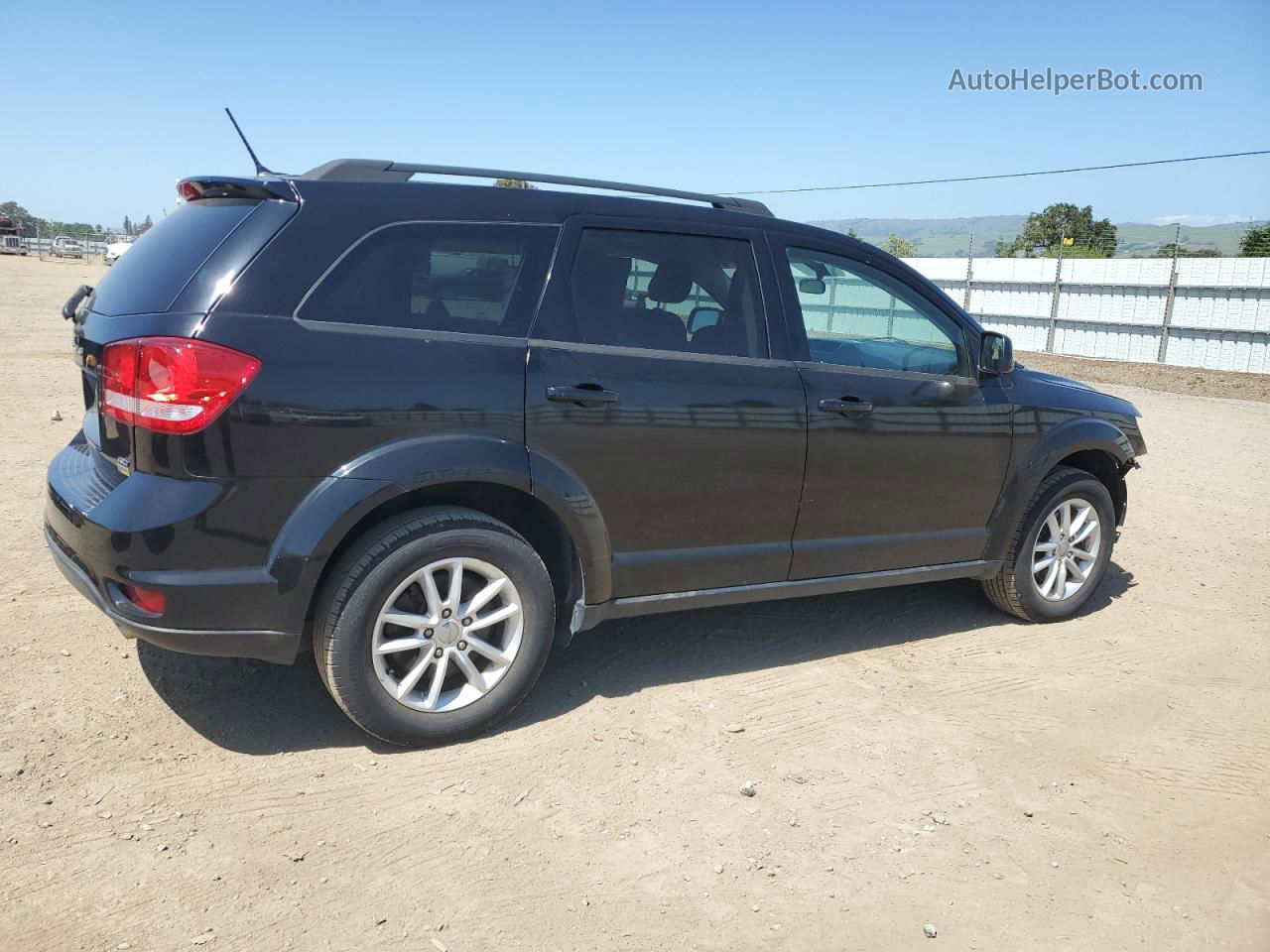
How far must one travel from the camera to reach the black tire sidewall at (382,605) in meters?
3.27

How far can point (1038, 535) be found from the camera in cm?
502

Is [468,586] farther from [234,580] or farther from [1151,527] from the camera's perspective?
[1151,527]

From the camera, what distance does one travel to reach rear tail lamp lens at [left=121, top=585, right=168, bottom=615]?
3.07 metres

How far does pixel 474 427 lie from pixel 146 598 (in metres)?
1.15

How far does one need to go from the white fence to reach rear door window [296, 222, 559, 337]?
1935 cm

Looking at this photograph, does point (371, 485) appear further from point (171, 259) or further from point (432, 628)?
point (171, 259)

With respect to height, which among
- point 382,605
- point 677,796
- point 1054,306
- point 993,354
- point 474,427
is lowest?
point 677,796

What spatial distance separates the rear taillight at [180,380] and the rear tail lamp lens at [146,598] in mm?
502

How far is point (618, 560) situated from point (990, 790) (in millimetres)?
1546

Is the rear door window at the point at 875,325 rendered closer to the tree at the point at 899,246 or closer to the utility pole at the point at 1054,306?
the utility pole at the point at 1054,306

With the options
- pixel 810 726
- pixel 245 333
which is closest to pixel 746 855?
pixel 810 726

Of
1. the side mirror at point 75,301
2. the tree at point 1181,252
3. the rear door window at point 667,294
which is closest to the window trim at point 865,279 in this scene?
the rear door window at point 667,294

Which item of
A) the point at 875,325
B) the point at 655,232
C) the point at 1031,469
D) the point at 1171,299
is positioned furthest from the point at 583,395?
the point at 1171,299

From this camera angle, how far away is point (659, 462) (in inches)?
148
